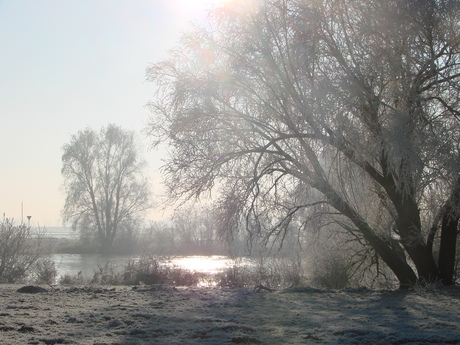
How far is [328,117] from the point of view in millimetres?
8797

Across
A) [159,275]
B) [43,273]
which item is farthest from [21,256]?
[159,275]

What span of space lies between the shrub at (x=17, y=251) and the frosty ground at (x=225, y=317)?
6329 mm

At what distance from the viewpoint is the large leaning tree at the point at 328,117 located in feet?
28.8

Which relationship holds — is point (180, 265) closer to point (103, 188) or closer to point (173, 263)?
point (173, 263)

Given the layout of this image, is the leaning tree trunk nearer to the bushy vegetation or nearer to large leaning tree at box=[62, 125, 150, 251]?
the bushy vegetation

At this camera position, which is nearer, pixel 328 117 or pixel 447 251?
pixel 328 117

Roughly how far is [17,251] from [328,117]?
419 inches

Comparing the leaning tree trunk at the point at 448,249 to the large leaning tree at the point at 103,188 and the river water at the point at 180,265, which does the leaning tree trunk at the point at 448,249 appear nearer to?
the river water at the point at 180,265

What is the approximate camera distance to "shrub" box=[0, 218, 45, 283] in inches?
556

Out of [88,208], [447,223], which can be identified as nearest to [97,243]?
[88,208]

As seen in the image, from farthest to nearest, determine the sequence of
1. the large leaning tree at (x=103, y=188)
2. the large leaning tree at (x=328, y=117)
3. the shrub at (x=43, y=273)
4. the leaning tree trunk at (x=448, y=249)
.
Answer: the large leaning tree at (x=103, y=188)
the shrub at (x=43, y=273)
the leaning tree trunk at (x=448, y=249)
the large leaning tree at (x=328, y=117)

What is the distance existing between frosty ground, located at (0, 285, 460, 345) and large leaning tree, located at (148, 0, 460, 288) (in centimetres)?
199

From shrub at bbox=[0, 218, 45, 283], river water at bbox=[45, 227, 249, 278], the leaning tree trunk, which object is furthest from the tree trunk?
shrub at bbox=[0, 218, 45, 283]

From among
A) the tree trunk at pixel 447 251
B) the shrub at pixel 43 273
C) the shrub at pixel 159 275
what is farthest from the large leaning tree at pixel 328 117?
the shrub at pixel 43 273
